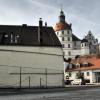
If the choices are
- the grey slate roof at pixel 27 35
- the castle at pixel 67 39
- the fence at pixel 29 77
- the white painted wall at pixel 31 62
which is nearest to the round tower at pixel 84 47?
the castle at pixel 67 39

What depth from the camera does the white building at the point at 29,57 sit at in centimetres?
5622

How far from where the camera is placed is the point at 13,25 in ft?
217

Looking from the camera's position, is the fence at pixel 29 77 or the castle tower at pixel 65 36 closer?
the fence at pixel 29 77

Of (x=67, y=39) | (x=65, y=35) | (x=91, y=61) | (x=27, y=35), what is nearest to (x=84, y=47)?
(x=67, y=39)

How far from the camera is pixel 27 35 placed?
63.5 m

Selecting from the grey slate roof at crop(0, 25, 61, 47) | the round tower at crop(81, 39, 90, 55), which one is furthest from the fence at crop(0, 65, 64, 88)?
the round tower at crop(81, 39, 90, 55)

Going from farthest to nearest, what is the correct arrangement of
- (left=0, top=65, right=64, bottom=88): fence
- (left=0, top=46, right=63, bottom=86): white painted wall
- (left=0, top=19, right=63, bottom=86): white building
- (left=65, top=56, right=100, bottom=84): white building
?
(left=65, top=56, right=100, bottom=84): white building < (left=0, top=19, right=63, bottom=86): white building < (left=0, top=46, right=63, bottom=86): white painted wall < (left=0, top=65, right=64, bottom=88): fence

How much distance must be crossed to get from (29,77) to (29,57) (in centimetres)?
340

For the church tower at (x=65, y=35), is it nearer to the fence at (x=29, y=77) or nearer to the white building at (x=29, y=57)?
the white building at (x=29, y=57)

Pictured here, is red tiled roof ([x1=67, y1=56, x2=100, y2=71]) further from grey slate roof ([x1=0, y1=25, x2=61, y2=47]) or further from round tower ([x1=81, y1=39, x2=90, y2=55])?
round tower ([x1=81, y1=39, x2=90, y2=55])

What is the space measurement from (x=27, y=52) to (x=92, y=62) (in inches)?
1413

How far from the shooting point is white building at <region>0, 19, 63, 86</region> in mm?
56219

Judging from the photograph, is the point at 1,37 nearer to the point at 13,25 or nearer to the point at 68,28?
the point at 13,25

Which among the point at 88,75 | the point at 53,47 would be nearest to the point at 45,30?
the point at 53,47
